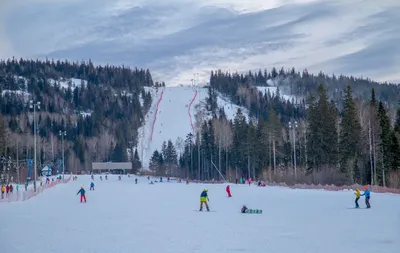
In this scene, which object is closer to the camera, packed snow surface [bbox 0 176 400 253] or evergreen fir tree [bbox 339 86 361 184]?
packed snow surface [bbox 0 176 400 253]

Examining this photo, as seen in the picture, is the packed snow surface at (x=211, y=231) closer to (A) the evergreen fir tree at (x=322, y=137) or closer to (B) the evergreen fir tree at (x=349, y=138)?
(B) the evergreen fir tree at (x=349, y=138)

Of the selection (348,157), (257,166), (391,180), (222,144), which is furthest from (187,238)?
(222,144)

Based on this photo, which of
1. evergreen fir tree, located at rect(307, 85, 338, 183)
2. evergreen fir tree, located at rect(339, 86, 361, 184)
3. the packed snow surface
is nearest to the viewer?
the packed snow surface

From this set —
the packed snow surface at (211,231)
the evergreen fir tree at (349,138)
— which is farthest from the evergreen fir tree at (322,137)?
the packed snow surface at (211,231)

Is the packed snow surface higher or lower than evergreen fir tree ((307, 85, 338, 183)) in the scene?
lower

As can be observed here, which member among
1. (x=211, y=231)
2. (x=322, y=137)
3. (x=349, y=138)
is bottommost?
(x=211, y=231)

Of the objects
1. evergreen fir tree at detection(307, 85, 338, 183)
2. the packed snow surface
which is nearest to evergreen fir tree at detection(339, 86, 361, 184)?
evergreen fir tree at detection(307, 85, 338, 183)

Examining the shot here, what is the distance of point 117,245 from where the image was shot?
15.5 metres

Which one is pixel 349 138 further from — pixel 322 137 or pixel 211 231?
pixel 211 231

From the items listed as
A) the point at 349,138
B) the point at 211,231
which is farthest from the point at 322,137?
the point at 211,231

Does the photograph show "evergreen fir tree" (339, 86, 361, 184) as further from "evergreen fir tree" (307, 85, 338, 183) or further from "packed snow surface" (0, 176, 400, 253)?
"packed snow surface" (0, 176, 400, 253)

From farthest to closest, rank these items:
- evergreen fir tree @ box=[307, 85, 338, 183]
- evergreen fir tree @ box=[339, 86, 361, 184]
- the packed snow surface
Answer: evergreen fir tree @ box=[307, 85, 338, 183] < evergreen fir tree @ box=[339, 86, 361, 184] < the packed snow surface

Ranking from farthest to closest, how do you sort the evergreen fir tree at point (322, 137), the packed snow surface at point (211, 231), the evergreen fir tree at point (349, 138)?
1. the evergreen fir tree at point (322, 137)
2. the evergreen fir tree at point (349, 138)
3. the packed snow surface at point (211, 231)

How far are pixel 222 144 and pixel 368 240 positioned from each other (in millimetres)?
92408
